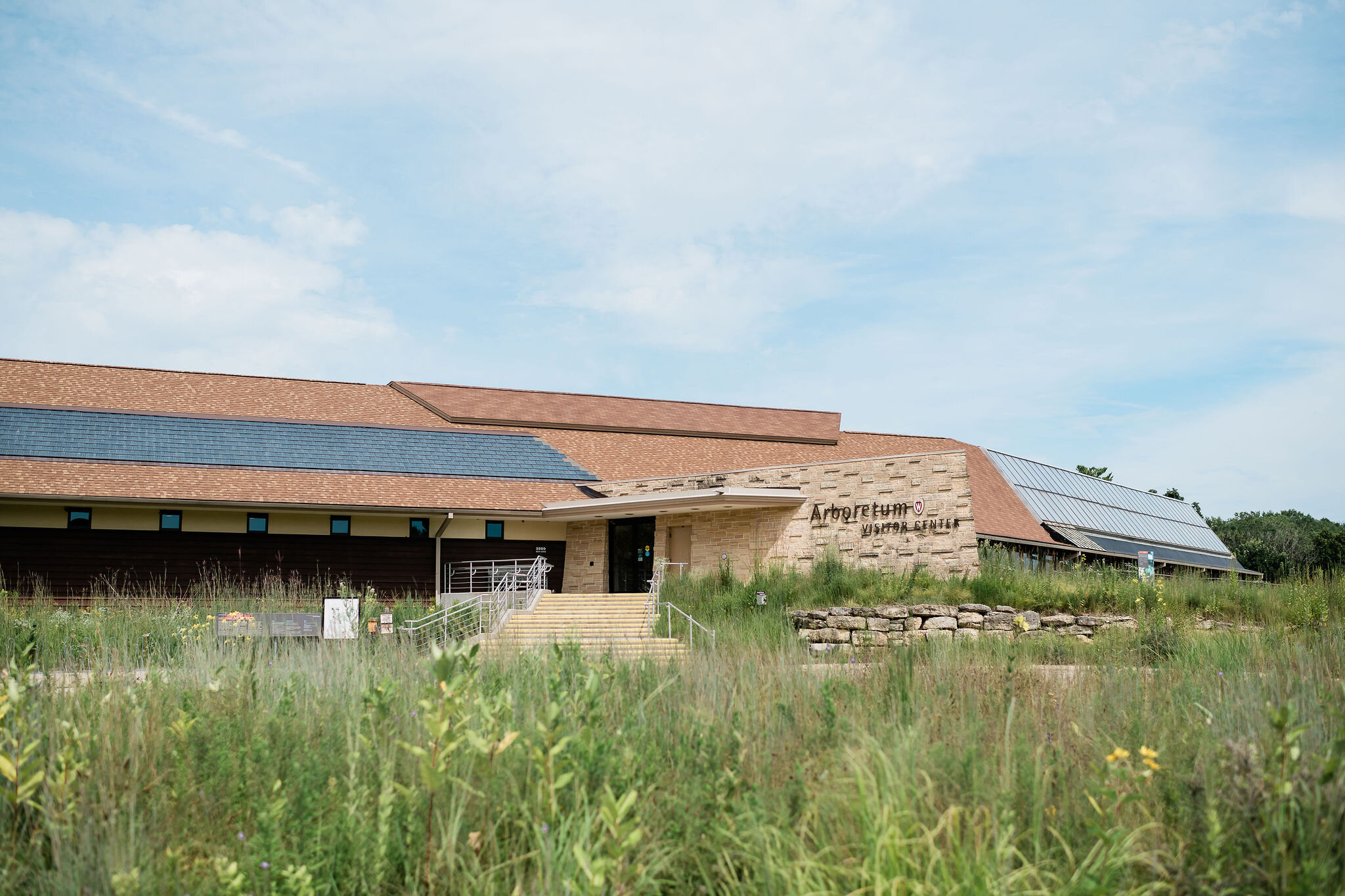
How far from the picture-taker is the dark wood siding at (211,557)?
80.4 feet

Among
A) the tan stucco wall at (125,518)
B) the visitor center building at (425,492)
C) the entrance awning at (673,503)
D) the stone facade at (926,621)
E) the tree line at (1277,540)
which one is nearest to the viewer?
the stone facade at (926,621)

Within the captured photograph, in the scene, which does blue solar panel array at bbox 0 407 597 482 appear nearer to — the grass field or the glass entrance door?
the glass entrance door

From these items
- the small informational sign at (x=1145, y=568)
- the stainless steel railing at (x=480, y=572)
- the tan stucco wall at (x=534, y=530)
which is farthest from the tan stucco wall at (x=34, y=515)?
the small informational sign at (x=1145, y=568)

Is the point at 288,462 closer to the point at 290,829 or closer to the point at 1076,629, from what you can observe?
the point at 1076,629

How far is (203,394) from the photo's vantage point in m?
31.0

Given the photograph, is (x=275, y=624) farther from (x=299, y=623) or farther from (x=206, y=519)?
(x=206, y=519)

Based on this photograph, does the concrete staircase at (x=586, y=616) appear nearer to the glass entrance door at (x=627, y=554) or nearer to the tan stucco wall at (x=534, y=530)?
the glass entrance door at (x=627, y=554)

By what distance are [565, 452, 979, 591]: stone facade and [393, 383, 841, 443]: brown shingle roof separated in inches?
336

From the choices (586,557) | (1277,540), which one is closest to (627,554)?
(586,557)

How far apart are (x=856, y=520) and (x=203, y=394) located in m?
21.8

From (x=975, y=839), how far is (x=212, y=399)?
31894 mm

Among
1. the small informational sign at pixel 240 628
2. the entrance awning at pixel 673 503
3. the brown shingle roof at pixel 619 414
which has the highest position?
the brown shingle roof at pixel 619 414

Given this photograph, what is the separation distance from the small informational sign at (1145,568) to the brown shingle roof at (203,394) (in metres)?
21.8

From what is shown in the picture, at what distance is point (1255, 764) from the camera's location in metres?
3.62
